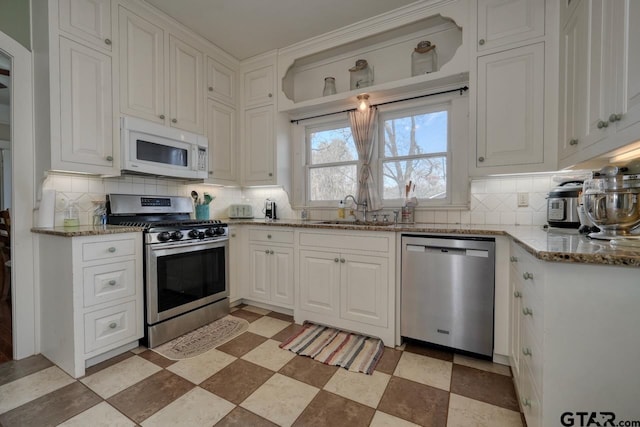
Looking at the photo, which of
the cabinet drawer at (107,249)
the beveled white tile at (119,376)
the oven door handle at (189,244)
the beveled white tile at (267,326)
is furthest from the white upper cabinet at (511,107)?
the beveled white tile at (119,376)

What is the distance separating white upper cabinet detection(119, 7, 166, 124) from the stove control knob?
3.50 feet

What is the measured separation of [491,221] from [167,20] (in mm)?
3441

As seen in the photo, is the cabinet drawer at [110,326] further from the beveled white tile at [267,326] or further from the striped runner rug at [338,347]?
the striped runner rug at [338,347]

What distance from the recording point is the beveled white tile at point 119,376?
65.7 inches

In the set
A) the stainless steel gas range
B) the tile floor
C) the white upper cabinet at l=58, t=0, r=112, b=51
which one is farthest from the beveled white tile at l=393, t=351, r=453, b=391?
the white upper cabinet at l=58, t=0, r=112, b=51

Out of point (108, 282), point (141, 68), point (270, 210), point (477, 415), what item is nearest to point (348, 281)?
point (477, 415)

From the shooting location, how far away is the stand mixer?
50.4 inches

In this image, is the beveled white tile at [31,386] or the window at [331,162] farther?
the window at [331,162]

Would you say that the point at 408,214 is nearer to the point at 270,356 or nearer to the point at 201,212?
the point at 270,356

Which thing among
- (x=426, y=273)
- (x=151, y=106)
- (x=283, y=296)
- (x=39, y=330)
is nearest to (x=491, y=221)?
(x=426, y=273)

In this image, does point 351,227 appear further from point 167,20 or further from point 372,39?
point 167,20

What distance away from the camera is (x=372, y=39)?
9.11 feet

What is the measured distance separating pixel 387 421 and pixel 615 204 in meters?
1.53

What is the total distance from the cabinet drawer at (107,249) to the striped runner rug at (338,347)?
1.37 meters
